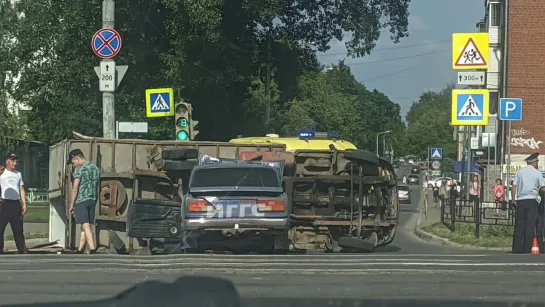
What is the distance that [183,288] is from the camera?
6.04 m

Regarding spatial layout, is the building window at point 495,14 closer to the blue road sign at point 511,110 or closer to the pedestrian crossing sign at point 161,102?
the blue road sign at point 511,110

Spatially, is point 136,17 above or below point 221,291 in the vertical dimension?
above

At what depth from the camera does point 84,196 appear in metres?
13.6

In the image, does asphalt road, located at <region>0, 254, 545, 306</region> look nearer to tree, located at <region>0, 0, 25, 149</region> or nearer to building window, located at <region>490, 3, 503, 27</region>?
tree, located at <region>0, 0, 25, 149</region>

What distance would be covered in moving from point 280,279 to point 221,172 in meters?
7.23

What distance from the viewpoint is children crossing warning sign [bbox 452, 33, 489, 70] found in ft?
65.0

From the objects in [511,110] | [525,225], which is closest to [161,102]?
[511,110]

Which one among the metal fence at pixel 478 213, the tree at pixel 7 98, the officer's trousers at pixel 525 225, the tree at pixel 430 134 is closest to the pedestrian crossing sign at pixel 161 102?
the metal fence at pixel 478 213

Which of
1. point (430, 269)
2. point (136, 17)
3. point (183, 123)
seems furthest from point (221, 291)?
point (136, 17)

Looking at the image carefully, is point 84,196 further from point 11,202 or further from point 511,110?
point 511,110

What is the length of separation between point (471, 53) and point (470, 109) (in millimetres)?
1374

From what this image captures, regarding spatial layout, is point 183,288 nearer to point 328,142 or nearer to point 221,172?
point 221,172

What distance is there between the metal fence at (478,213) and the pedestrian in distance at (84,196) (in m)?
9.88

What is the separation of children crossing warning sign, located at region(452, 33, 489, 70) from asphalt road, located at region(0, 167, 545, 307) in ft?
45.1
